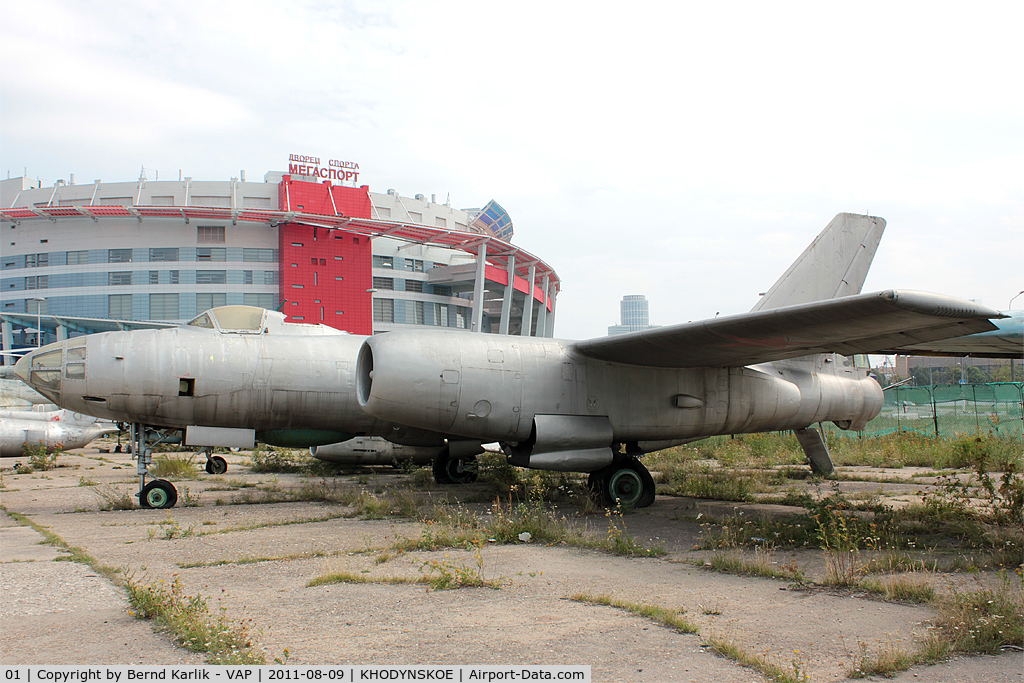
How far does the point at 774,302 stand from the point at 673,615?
828cm

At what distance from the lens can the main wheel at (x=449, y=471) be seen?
539 inches

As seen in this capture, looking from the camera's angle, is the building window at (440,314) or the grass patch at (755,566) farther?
the building window at (440,314)

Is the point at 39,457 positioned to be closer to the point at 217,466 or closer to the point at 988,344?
the point at 217,466

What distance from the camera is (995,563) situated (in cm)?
604

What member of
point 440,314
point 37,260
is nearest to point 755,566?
point 440,314

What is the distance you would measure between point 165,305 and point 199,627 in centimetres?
5762

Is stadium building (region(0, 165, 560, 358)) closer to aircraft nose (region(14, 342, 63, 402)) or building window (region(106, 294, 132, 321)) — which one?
building window (region(106, 294, 132, 321))

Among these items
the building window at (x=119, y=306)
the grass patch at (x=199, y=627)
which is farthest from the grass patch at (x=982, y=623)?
the building window at (x=119, y=306)

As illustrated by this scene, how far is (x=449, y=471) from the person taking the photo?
1375 centimetres

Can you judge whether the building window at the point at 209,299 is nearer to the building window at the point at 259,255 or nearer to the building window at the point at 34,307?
the building window at the point at 259,255

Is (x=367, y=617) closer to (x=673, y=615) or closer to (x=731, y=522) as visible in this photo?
(x=673, y=615)

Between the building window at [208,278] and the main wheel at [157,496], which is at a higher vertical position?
the building window at [208,278]

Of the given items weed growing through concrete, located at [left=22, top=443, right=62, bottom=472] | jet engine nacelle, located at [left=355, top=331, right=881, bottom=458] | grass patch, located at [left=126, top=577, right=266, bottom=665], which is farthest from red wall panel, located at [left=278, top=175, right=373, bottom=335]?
grass patch, located at [left=126, top=577, right=266, bottom=665]

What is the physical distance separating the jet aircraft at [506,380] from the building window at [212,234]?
49.6 metres
